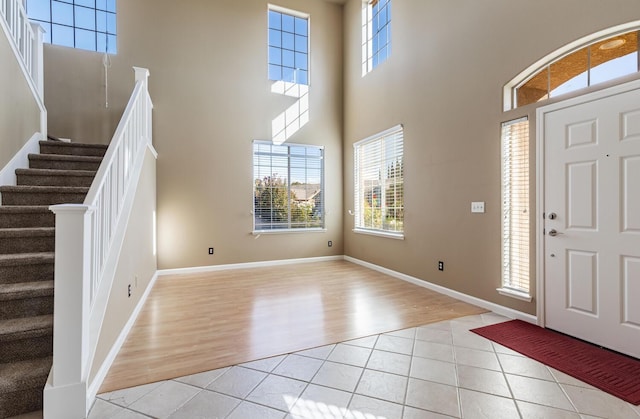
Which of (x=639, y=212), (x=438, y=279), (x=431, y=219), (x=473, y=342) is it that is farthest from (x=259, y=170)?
(x=639, y=212)

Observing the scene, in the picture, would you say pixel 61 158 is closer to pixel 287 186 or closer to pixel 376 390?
pixel 287 186

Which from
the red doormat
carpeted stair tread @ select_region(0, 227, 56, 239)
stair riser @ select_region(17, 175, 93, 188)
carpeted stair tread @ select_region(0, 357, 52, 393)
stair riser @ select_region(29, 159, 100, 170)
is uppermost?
stair riser @ select_region(29, 159, 100, 170)

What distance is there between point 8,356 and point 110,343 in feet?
1.76

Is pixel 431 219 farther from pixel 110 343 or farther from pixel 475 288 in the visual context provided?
pixel 110 343

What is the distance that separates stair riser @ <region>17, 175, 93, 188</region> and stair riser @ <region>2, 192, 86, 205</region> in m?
0.32

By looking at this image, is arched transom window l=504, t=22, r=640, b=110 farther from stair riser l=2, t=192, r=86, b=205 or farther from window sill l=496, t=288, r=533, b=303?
stair riser l=2, t=192, r=86, b=205

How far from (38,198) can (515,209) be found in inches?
182

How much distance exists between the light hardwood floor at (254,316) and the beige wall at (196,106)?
90 cm

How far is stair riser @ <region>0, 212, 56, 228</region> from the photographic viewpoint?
8.27ft

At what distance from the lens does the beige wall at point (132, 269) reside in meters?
2.16

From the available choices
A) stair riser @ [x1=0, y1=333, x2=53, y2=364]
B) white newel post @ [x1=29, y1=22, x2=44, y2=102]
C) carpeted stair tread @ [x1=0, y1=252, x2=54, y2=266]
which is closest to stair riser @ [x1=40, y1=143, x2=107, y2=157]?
white newel post @ [x1=29, y1=22, x2=44, y2=102]

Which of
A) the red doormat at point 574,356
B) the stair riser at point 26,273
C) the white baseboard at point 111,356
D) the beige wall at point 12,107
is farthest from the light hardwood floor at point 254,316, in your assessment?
the beige wall at point 12,107

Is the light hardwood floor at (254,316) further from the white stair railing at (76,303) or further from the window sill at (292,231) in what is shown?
the window sill at (292,231)

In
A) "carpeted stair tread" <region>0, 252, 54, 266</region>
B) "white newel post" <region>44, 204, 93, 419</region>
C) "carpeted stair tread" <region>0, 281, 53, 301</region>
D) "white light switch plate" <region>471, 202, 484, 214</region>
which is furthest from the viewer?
"white light switch plate" <region>471, 202, 484, 214</region>
